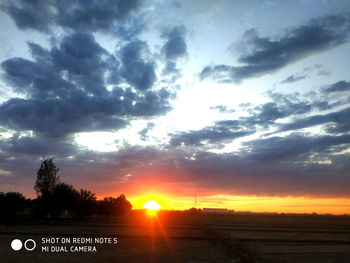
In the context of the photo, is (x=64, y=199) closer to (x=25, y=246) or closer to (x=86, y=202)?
(x=86, y=202)

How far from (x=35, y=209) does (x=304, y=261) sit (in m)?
67.8

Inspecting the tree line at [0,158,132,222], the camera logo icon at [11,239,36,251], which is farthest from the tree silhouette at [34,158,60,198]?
the camera logo icon at [11,239,36,251]

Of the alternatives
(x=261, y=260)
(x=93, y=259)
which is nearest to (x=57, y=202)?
(x=93, y=259)

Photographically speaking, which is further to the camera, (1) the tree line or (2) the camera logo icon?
(1) the tree line

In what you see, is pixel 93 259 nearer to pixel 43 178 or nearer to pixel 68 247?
pixel 68 247

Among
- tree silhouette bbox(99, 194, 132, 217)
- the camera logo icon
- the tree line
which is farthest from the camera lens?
tree silhouette bbox(99, 194, 132, 217)

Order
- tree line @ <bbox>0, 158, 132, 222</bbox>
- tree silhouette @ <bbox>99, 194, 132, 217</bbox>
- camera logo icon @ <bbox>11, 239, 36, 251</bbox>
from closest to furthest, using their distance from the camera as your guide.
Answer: camera logo icon @ <bbox>11, 239, 36, 251</bbox>
tree line @ <bbox>0, 158, 132, 222</bbox>
tree silhouette @ <bbox>99, 194, 132, 217</bbox>

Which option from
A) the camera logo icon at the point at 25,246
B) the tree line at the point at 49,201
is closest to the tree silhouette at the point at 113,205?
the tree line at the point at 49,201

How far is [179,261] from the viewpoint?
2045 centimetres

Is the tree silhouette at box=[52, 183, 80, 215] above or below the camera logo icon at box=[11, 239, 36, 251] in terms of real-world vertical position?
above

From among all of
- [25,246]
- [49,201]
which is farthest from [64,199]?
[25,246]

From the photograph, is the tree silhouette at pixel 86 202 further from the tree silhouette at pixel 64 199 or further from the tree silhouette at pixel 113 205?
the tree silhouette at pixel 113 205

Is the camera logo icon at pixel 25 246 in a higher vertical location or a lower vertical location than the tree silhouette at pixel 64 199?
lower

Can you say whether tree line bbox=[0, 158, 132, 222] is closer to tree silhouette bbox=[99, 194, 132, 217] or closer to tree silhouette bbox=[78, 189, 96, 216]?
tree silhouette bbox=[78, 189, 96, 216]
